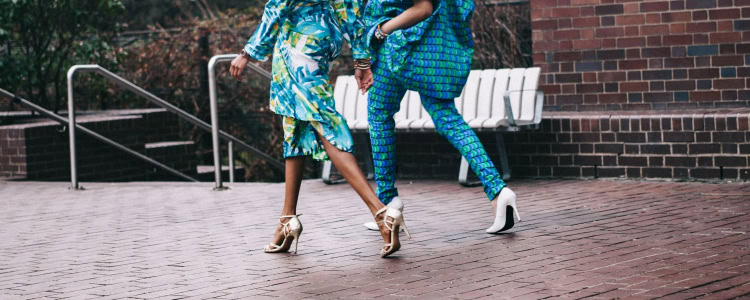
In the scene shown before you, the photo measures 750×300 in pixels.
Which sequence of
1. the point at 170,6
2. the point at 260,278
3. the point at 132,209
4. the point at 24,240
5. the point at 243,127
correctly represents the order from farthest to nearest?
the point at 170,6, the point at 243,127, the point at 132,209, the point at 24,240, the point at 260,278

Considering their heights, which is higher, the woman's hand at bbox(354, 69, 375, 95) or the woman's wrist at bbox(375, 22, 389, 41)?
the woman's wrist at bbox(375, 22, 389, 41)

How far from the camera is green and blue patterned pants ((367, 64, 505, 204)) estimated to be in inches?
242

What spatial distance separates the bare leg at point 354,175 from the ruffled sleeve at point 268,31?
1.67ft

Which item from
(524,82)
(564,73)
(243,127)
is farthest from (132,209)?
(243,127)

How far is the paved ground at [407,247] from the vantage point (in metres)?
4.78

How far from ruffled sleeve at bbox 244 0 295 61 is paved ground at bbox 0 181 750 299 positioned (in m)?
0.98

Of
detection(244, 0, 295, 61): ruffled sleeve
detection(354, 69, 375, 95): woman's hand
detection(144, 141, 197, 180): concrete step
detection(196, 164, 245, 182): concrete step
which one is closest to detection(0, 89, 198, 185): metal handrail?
detection(144, 141, 197, 180): concrete step

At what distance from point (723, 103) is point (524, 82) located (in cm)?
152

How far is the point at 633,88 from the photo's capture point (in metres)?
9.18

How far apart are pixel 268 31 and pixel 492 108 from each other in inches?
130

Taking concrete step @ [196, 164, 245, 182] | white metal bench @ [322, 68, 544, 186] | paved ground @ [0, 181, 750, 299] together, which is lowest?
paved ground @ [0, 181, 750, 299]

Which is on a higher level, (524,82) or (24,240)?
(524,82)

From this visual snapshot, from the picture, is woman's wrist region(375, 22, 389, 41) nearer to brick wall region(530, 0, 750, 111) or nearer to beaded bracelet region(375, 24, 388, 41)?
beaded bracelet region(375, 24, 388, 41)

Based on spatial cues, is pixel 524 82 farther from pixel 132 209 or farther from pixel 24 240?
pixel 24 240
